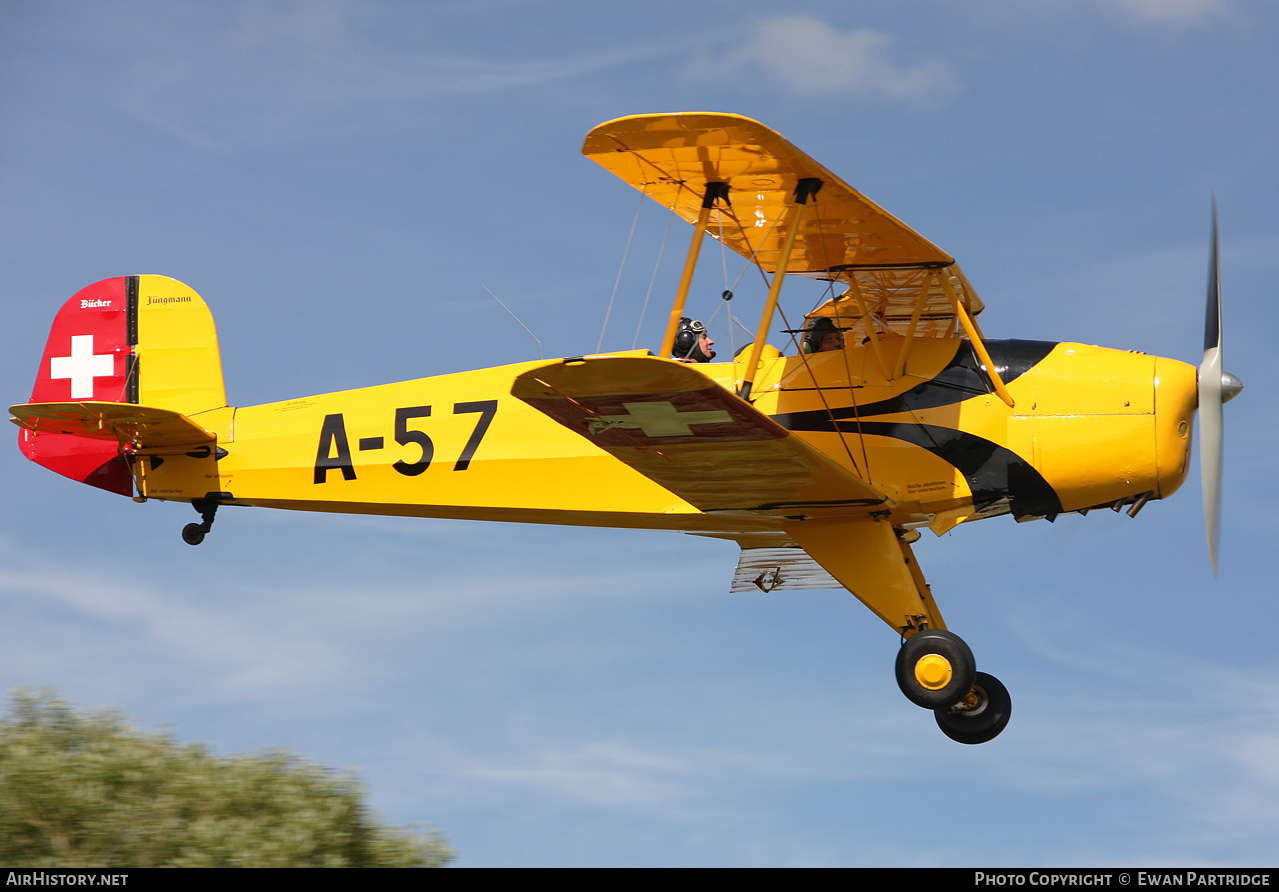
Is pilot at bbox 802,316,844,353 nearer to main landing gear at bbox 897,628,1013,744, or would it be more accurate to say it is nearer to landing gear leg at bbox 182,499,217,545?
main landing gear at bbox 897,628,1013,744

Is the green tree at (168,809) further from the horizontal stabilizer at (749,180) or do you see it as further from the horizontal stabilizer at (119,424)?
the horizontal stabilizer at (749,180)

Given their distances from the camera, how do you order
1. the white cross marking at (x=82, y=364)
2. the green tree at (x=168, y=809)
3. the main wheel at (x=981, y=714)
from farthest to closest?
the white cross marking at (x=82, y=364) → the main wheel at (x=981, y=714) → the green tree at (x=168, y=809)

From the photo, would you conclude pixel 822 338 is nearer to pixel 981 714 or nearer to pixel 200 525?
pixel 981 714

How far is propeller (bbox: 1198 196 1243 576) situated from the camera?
8867 millimetres

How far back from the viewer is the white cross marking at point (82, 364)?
1124cm

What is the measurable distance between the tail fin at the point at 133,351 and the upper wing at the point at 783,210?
4403 mm

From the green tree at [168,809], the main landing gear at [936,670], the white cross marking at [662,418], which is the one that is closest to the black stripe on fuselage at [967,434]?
the main landing gear at [936,670]

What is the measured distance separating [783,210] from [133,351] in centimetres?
566

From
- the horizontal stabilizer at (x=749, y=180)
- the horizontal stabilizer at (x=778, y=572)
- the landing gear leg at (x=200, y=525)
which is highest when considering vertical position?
the horizontal stabilizer at (x=749, y=180)

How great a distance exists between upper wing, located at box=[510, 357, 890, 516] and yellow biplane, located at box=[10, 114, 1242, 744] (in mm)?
19

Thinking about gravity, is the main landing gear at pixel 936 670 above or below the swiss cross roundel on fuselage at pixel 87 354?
below

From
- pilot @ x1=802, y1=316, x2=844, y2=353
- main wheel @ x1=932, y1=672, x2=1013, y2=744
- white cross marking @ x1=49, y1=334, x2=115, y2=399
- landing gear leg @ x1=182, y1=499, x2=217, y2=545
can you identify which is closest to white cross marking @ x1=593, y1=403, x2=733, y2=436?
pilot @ x1=802, y1=316, x2=844, y2=353

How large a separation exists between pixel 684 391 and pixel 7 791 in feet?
13.6

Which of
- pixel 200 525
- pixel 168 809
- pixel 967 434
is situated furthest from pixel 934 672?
pixel 200 525
